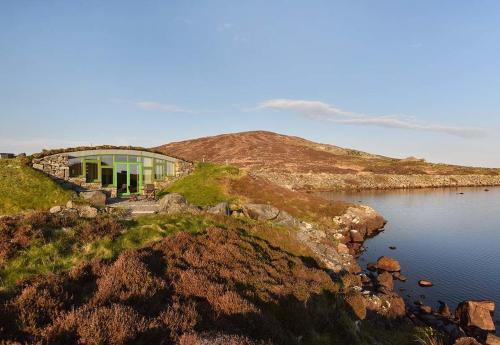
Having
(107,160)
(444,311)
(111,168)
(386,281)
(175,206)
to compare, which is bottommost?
(444,311)

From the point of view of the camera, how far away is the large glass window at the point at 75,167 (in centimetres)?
2931

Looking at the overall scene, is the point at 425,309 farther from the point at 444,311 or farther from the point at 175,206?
the point at 175,206

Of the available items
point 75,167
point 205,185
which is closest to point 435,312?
point 205,185

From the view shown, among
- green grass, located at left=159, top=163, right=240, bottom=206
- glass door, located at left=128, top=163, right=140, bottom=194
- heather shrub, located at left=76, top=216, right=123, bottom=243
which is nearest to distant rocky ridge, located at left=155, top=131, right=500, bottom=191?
green grass, located at left=159, top=163, right=240, bottom=206

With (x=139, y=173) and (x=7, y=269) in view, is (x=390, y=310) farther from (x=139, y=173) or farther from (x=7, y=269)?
(x=139, y=173)

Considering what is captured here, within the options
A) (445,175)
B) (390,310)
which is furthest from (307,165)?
(390,310)

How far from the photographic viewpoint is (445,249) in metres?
28.3

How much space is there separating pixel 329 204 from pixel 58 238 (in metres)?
31.2

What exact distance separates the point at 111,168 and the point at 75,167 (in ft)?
10.4

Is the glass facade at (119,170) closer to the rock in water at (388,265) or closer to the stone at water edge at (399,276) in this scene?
the rock in water at (388,265)

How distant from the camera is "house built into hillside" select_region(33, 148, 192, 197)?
94.7ft

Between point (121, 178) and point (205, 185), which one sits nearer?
point (121, 178)

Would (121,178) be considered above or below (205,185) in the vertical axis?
above

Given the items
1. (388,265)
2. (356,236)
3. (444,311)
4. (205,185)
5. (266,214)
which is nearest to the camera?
(444,311)
